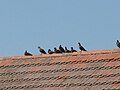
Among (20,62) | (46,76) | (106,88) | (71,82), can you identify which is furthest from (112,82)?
(20,62)

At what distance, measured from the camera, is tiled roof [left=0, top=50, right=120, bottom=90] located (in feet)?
34.3

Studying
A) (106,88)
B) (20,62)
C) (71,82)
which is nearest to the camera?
(106,88)

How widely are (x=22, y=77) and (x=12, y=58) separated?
1195 millimetres

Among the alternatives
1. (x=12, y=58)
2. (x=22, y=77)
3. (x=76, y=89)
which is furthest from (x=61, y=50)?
(x=76, y=89)

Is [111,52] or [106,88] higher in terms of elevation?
[111,52]

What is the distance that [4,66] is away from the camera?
40.9ft

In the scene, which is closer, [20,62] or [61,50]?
[20,62]

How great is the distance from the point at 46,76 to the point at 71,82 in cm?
76

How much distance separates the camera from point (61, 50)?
15211 millimetres

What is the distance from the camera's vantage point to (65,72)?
1114cm

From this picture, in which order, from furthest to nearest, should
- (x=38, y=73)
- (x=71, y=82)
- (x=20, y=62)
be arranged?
(x=20, y=62) → (x=38, y=73) → (x=71, y=82)

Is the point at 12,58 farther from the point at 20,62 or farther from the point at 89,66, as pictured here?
the point at 89,66

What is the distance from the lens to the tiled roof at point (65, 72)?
34.3 feet

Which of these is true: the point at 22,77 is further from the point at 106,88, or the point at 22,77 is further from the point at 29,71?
the point at 106,88
